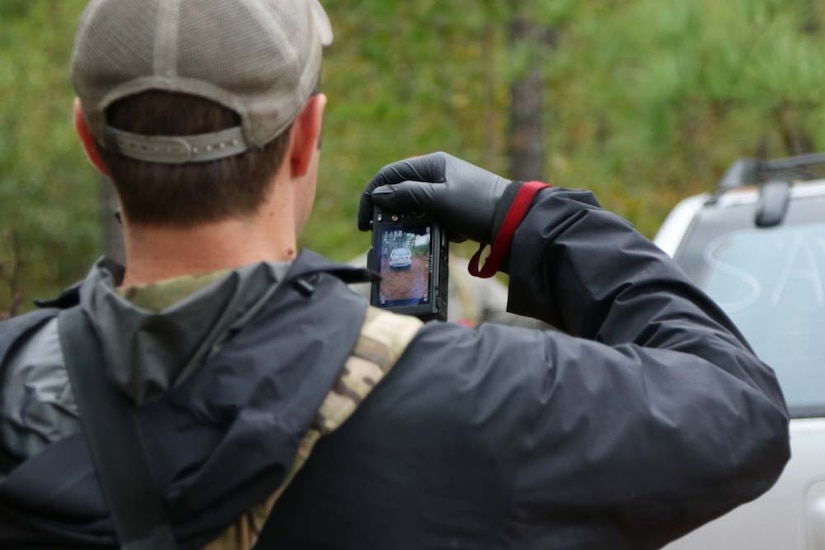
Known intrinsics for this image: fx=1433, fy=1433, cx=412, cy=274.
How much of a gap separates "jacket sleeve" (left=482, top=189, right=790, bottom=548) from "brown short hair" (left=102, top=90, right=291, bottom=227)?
338mm

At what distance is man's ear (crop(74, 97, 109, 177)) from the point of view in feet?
5.41

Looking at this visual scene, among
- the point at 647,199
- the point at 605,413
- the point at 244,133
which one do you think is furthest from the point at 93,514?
the point at 647,199

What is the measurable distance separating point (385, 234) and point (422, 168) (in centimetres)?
11

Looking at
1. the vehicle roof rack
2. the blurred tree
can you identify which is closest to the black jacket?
the vehicle roof rack

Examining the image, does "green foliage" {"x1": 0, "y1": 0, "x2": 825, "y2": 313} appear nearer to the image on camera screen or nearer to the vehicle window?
the vehicle window

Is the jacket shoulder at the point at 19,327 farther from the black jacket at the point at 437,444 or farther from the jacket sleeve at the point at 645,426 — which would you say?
the jacket sleeve at the point at 645,426

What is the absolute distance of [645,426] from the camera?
5.18ft

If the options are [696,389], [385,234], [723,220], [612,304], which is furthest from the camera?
[723,220]

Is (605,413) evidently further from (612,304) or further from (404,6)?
(404,6)

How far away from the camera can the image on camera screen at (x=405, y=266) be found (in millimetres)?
1985

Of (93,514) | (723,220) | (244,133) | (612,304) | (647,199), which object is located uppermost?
(244,133)

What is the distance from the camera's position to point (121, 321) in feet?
5.03

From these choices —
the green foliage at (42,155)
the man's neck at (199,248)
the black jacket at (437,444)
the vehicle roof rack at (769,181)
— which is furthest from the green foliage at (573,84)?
the black jacket at (437,444)

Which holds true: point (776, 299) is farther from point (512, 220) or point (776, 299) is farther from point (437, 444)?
point (437, 444)
